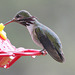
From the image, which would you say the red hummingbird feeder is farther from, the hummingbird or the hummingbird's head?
the hummingbird's head

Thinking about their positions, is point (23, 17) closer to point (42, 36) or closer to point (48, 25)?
point (42, 36)

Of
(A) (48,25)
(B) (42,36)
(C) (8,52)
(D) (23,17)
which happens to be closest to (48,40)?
(B) (42,36)

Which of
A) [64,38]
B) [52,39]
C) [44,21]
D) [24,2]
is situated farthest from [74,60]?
[52,39]

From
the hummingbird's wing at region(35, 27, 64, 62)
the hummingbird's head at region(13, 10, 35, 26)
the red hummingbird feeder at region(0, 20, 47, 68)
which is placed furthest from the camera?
the hummingbird's wing at region(35, 27, 64, 62)

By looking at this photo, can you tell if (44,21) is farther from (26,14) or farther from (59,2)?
(26,14)

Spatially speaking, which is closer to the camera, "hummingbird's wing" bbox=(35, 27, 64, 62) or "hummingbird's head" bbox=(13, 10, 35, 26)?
"hummingbird's head" bbox=(13, 10, 35, 26)

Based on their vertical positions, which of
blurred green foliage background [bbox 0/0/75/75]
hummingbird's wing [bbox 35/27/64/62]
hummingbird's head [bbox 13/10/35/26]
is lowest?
blurred green foliage background [bbox 0/0/75/75]

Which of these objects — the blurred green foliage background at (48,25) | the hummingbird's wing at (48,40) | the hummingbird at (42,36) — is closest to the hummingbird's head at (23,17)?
the hummingbird at (42,36)

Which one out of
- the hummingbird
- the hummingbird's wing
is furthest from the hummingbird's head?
the hummingbird's wing

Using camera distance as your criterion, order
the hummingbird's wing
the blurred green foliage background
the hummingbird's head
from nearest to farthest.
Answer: the hummingbird's head
the hummingbird's wing
the blurred green foliage background
